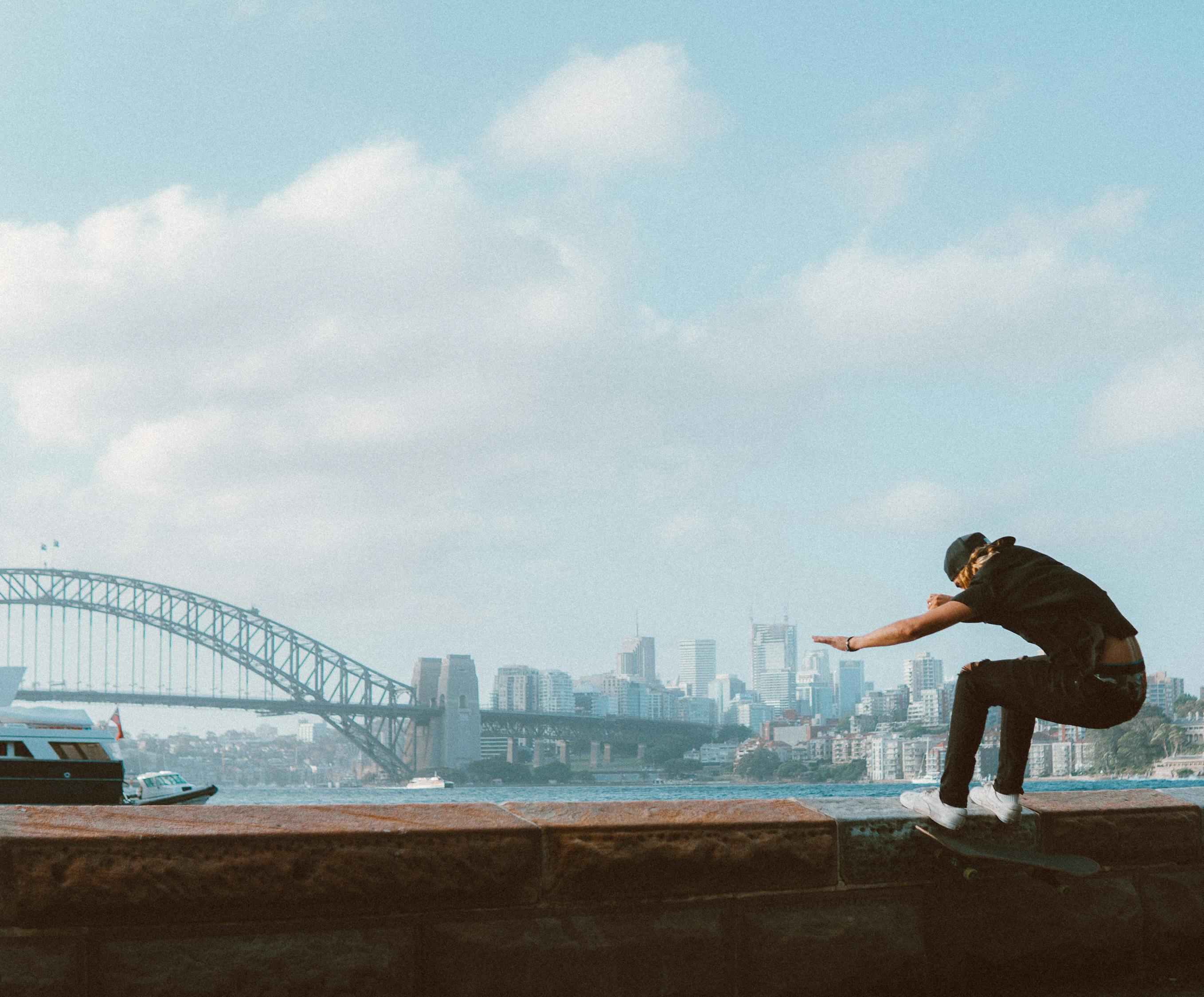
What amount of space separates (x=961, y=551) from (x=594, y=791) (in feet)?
280

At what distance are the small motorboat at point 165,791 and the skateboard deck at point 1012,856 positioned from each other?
1185 inches

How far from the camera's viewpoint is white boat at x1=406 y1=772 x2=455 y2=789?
85.6 metres

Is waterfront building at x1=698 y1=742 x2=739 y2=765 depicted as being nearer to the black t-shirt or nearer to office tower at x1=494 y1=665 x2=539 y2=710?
office tower at x1=494 y1=665 x2=539 y2=710

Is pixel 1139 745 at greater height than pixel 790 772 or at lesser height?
greater

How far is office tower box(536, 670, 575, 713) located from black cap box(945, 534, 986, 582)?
135m

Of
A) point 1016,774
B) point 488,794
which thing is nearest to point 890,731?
Result: point 488,794

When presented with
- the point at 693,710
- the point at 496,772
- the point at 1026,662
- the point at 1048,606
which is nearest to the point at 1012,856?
the point at 1026,662

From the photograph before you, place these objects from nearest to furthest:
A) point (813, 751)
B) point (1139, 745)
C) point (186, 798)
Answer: point (186, 798)
point (1139, 745)
point (813, 751)

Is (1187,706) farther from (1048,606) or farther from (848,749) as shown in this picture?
(1048,606)

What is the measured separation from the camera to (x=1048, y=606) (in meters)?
3.29

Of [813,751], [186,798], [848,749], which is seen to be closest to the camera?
[186,798]

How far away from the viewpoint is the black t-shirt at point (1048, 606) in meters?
3.27

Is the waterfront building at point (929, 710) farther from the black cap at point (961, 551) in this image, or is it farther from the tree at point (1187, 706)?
the black cap at point (961, 551)

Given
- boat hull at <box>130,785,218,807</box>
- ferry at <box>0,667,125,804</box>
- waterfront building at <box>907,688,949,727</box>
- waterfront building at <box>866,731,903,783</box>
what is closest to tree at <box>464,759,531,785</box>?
waterfront building at <box>866,731,903,783</box>
